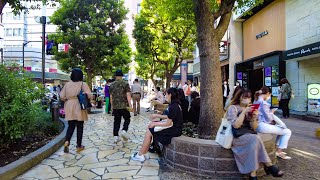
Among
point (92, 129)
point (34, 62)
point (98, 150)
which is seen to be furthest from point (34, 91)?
point (34, 62)

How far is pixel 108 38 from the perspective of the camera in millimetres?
16531

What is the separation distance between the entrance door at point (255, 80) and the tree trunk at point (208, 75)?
42.8ft

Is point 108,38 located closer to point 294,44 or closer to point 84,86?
point 294,44

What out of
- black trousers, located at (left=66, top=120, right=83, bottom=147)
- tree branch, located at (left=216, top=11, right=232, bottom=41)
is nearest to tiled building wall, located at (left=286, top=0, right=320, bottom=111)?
tree branch, located at (left=216, top=11, right=232, bottom=41)

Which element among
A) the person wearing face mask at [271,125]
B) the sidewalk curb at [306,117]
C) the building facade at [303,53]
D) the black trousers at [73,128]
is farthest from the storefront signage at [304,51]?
the black trousers at [73,128]

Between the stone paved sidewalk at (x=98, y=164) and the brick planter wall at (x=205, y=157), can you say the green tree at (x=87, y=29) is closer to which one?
the stone paved sidewalk at (x=98, y=164)

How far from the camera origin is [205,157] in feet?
15.3

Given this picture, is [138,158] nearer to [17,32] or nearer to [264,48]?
[264,48]

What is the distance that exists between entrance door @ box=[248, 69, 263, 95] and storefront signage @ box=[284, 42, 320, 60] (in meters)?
5.72

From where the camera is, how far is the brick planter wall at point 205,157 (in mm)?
4598

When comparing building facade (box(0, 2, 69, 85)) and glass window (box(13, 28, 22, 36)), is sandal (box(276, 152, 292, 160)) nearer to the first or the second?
building facade (box(0, 2, 69, 85))

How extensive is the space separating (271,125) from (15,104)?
483 centimetres

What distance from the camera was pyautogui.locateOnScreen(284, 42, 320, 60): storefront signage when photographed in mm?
10284

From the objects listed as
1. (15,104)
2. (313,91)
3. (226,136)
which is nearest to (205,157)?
(226,136)
